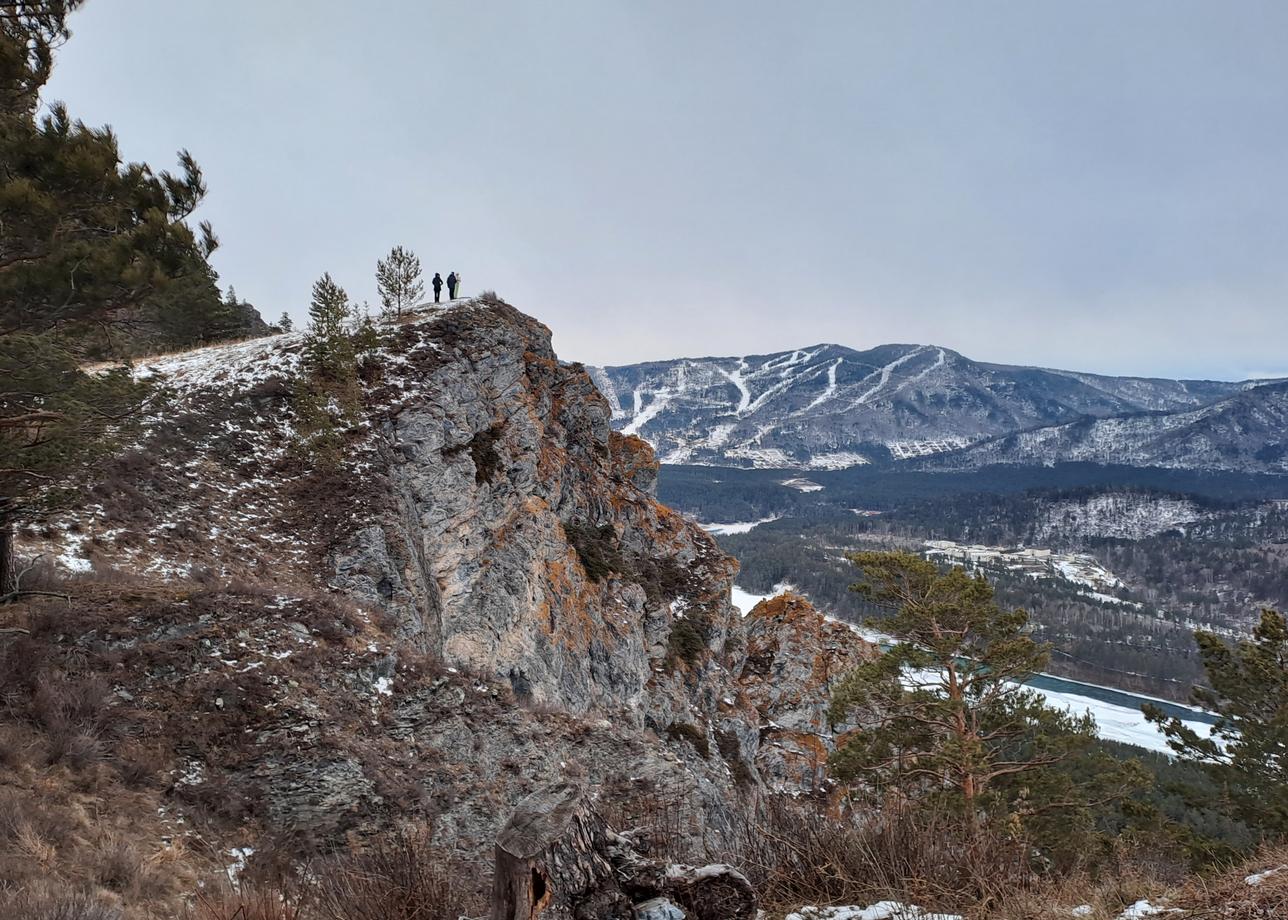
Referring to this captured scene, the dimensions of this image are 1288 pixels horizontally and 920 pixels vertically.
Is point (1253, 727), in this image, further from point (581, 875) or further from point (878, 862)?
point (581, 875)

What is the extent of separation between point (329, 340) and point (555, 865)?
19552 millimetres

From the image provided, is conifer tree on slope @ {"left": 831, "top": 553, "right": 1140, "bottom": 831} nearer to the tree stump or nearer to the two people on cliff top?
the tree stump

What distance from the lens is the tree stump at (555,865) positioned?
3.02 meters

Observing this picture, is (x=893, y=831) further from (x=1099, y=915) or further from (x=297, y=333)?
(x=297, y=333)

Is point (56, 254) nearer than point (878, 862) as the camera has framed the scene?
No

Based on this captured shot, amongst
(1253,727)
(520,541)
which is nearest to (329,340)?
(520,541)

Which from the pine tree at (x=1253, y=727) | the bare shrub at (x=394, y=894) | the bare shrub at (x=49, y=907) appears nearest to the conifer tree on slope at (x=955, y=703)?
the pine tree at (x=1253, y=727)

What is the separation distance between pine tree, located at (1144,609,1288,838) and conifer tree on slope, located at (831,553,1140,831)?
2.60 metres

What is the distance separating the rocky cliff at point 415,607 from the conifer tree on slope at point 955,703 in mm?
3712

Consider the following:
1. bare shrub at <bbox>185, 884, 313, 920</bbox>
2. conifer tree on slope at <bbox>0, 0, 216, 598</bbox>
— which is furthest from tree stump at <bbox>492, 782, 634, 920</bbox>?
A: conifer tree on slope at <bbox>0, 0, 216, 598</bbox>

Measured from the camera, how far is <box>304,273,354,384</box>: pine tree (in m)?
19.0

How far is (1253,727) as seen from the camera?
539 inches

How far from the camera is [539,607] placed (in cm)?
2012

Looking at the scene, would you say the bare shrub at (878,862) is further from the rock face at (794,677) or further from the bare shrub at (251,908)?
the rock face at (794,677)
